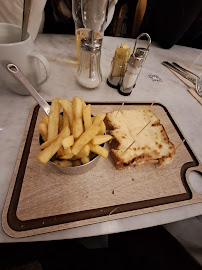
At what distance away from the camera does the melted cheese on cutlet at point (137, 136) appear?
91 centimetres

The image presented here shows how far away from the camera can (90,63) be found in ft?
3.74

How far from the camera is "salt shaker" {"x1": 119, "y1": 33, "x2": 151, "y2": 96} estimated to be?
1.06m

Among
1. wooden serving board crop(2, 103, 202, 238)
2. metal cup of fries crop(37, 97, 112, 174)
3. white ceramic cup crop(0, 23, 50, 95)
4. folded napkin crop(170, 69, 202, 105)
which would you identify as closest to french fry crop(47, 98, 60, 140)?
metal cup of fries crop(37, 97, 112, 174)

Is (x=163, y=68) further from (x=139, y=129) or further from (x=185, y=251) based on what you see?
(x=185, y=251)

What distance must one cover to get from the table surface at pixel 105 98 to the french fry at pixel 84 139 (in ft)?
1.18

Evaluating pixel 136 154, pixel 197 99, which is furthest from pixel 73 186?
pixel 197 99

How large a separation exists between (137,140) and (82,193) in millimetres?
452

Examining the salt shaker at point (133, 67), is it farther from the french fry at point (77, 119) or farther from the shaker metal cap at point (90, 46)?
the french fry at point (77, 119)

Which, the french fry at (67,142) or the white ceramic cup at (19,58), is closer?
the french fry at (67,142)

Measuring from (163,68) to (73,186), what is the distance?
5.34ft

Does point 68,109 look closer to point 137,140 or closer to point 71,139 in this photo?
point 71,139

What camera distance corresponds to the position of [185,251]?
95 centimetres

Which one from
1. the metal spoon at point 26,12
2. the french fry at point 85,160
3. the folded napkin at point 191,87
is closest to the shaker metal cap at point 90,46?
the metal spoon at point 26,12

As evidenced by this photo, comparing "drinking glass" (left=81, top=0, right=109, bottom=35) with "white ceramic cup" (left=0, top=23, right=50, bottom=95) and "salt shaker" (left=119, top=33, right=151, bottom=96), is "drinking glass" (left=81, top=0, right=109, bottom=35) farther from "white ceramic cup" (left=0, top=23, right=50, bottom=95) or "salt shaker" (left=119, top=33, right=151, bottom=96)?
"white ceramic cup" (left=0, top=23, right=50, bottom=95)
